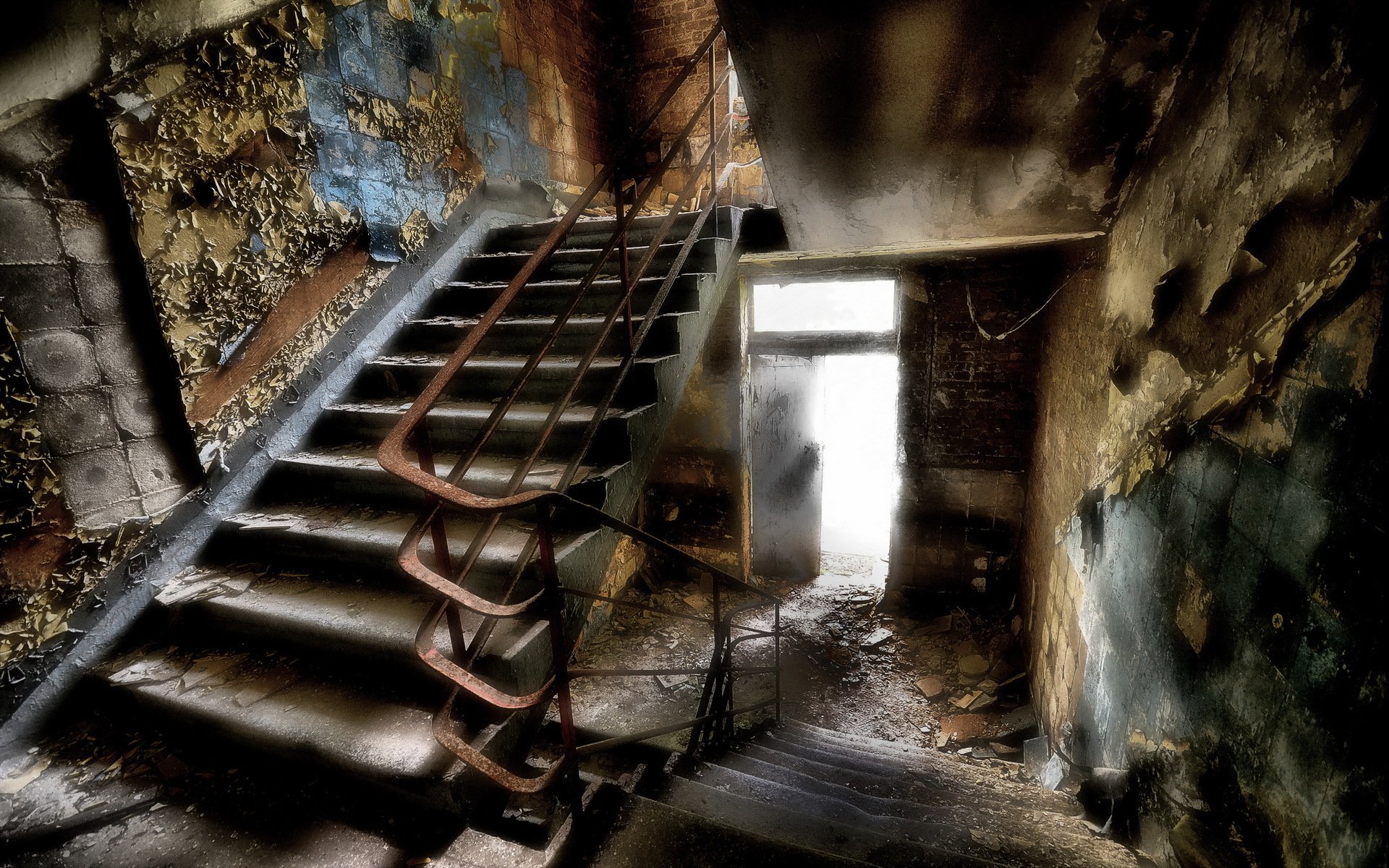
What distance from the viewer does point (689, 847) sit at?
1724 millimetres

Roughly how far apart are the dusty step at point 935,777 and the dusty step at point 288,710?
2.53 m

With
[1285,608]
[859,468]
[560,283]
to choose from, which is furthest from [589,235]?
[859,468]

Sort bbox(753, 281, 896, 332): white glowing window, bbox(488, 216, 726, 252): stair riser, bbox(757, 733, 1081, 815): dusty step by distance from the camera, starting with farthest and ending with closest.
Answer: bbox(753, 281, 896, 332): white glowing window
bbox(488, 216, 726, 252): stair riser
bbox(757, 733, 1081, 815): dusty step

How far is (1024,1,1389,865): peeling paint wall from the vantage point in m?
1.26

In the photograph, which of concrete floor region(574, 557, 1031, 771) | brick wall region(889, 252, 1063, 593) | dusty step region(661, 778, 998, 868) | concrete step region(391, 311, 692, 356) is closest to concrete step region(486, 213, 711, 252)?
concrete step region(391, 311, 692, 356)

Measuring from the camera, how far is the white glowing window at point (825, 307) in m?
5.65

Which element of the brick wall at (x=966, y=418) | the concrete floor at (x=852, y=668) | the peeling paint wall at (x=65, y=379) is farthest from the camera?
the brick wall at (x=966, y=418)

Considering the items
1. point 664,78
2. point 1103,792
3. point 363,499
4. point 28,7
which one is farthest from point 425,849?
point 664,78

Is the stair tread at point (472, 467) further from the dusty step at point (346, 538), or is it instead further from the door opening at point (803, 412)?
the door opening at point (803, 412)

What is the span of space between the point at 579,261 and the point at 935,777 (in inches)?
164

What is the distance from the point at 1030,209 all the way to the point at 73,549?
15.8 feet

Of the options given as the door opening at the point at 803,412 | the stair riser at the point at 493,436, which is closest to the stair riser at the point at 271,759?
the stair riser at the point at 493,436

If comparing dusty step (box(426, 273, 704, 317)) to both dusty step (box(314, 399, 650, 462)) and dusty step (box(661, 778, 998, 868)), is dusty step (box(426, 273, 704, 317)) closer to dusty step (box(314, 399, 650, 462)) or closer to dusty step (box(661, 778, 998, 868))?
dusty step (box(314, 399, 650, 462))

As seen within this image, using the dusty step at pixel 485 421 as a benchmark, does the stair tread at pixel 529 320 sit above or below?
above
